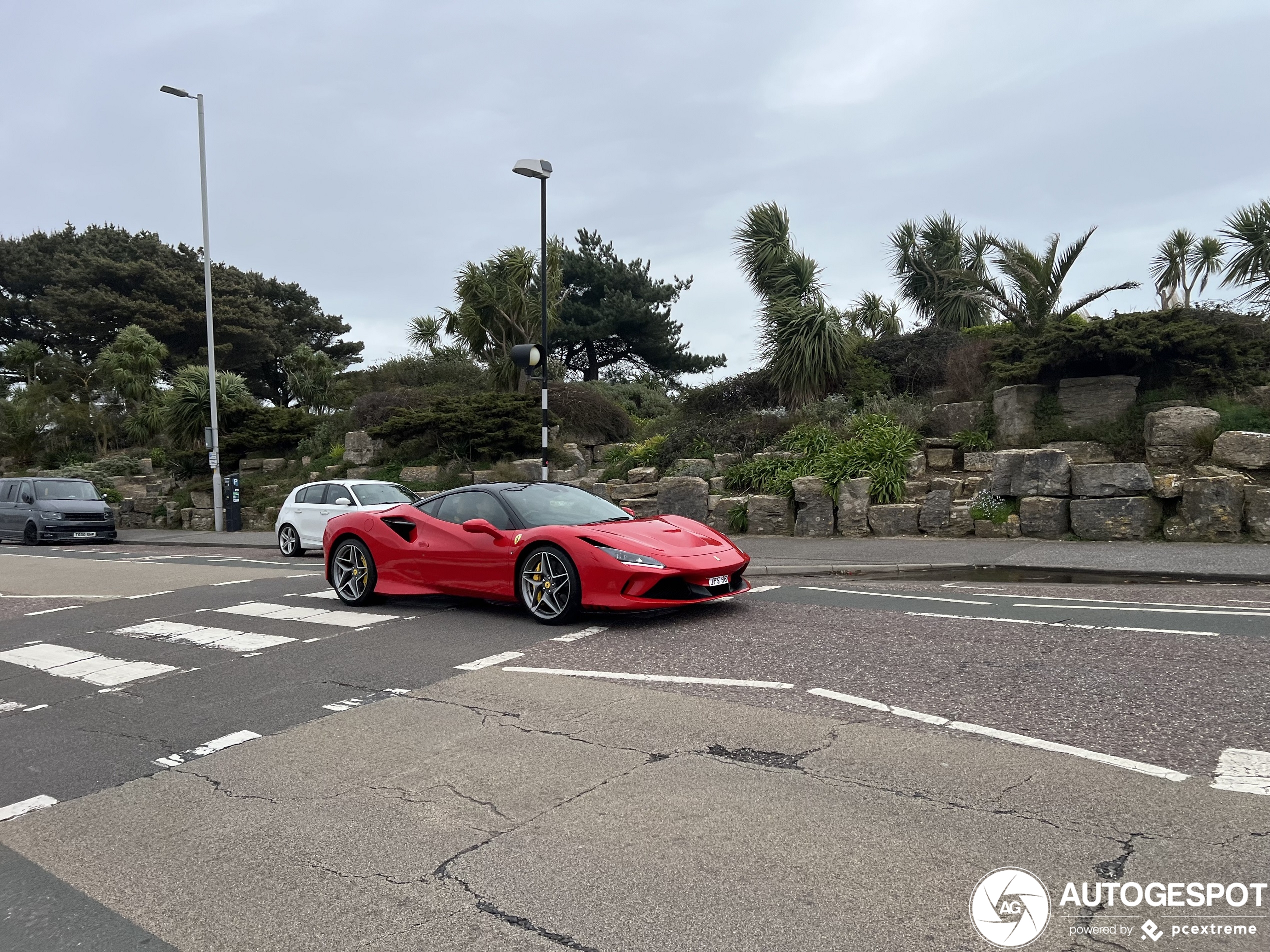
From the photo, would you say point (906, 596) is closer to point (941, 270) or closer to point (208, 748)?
point (208, 748)

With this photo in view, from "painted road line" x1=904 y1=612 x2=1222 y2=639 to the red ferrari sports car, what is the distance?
1.79 meters

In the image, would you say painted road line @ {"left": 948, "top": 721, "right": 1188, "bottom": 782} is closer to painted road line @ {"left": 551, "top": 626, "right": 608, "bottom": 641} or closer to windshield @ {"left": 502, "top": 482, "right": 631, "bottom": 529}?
painted road line @ {"left": 551, "top": 626, "right": 608, "bottom": 641}

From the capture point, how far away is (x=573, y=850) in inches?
137

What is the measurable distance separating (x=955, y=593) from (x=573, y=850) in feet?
22.7

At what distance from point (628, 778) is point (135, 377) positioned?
1479 inches

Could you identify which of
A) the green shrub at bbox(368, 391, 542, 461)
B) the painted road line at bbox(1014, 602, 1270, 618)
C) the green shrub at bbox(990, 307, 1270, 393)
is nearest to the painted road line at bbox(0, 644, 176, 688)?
the painted road line at bbox(1014, 602, 1270, 618)

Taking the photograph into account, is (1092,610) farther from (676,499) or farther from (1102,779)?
(676,499)

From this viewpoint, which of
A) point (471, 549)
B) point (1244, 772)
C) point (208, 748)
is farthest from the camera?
point (471, 549)

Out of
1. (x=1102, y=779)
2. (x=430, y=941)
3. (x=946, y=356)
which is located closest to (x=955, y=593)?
(x=1102, y=779)

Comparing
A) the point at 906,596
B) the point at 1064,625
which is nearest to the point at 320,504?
the point at 906,596

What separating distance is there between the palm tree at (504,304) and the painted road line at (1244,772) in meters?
21.5

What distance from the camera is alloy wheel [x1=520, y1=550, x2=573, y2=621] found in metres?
7.98

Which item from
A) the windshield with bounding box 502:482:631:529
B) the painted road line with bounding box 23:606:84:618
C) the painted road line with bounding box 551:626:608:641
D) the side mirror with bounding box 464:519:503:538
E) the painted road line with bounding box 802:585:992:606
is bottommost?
the painted road line with bounding box 23:606:84:618

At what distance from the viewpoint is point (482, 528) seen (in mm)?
8578
